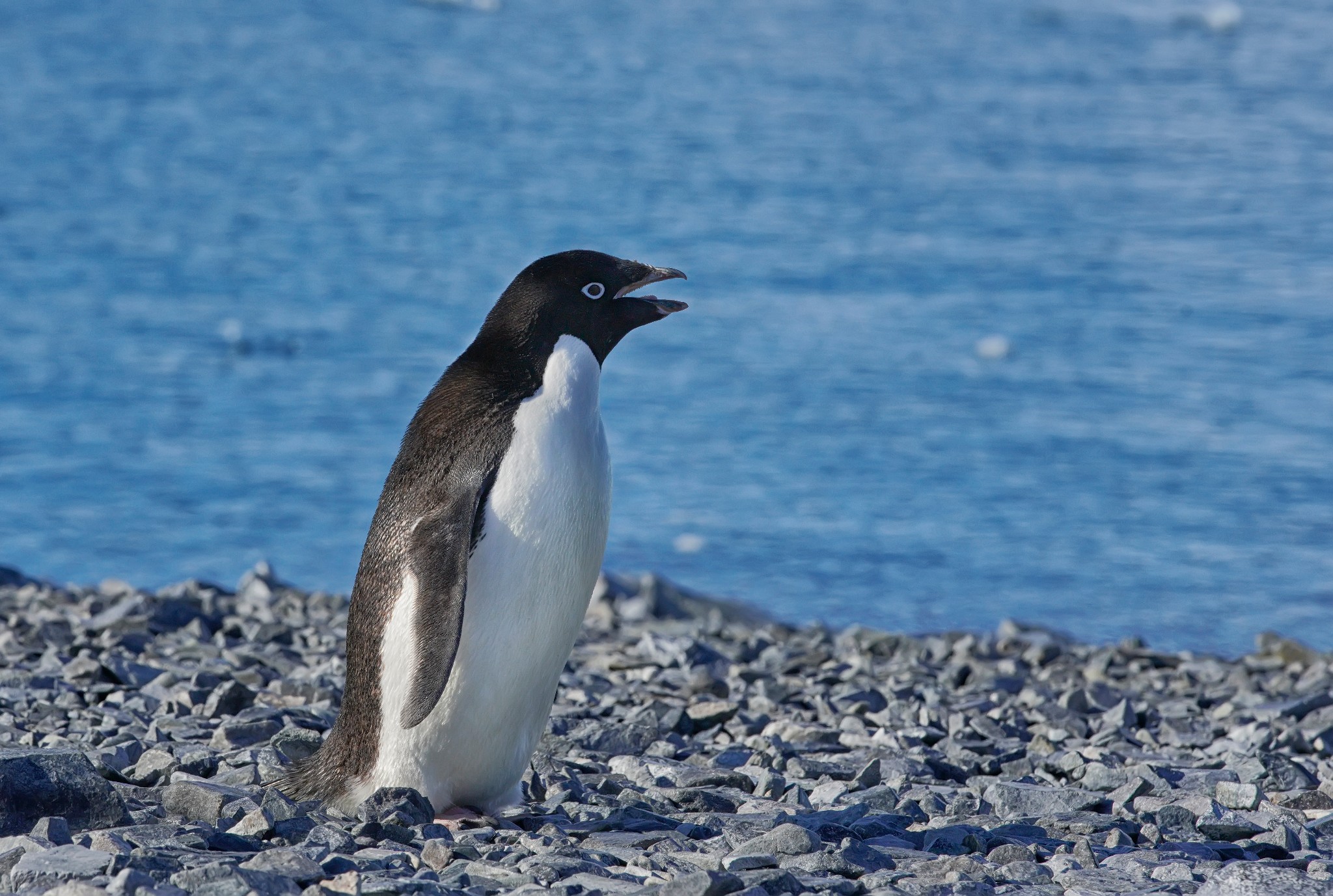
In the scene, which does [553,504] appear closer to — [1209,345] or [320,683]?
[320,683]

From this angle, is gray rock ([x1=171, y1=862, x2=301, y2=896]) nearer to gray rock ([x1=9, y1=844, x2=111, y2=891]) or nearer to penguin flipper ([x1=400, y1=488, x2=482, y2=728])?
gray rock ([x1=9, y1=844, x2=111, y2=891])

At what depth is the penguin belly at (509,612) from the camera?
9.42 feet

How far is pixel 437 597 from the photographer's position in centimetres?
275

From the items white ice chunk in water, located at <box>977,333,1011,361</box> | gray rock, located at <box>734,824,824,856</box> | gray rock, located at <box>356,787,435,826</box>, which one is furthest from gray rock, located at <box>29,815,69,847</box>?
white ice chunk in water, located at <box>977,333,1011,361</box>

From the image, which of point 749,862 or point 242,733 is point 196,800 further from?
point 749,862

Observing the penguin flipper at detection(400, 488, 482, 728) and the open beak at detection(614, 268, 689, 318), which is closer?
the penguin flipper at detection(400, 488, 482, 728)

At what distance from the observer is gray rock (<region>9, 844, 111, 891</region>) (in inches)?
85.7

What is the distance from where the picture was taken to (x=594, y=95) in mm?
23250

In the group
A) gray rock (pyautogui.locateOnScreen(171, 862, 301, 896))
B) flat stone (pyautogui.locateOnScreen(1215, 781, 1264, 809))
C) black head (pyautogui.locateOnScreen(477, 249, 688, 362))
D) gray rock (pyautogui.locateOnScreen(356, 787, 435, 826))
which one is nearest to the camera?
gray rock (pyautogui.locateOnScreen(171, 862, 301, 896))

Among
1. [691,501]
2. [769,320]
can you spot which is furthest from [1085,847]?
[769,320]

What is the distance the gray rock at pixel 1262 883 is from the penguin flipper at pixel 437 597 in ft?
4.25

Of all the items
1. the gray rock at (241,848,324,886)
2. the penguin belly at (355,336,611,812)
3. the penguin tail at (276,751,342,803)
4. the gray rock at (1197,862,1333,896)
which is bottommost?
the penguin tail at (276,751,342,803)

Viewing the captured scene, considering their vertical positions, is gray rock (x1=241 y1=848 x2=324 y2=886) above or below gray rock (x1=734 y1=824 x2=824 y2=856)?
below

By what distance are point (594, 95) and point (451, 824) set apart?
2130 cm
